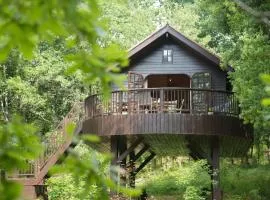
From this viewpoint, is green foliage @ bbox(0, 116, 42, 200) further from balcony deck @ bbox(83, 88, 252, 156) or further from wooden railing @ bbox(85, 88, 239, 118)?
wooden railing @ bbox(85, 88, 239, 118)

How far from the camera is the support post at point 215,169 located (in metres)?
16.3

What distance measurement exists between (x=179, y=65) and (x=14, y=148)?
684 inches

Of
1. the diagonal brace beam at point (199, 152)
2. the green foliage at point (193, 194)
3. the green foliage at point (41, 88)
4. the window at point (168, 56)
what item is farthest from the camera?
the green foliage at point (41, 88)

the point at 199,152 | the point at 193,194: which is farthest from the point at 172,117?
the point at 193,194

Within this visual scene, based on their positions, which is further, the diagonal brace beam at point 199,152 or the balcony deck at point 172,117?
the diagonal brace beam at point 199,152

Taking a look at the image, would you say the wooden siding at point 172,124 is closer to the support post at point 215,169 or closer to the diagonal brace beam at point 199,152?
the support post at point 215,169

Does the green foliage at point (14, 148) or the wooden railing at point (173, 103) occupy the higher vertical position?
the wooden railing at point (173, 103)

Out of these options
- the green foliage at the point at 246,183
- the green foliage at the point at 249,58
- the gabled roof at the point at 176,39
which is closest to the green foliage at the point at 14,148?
the green foliage at the point at 249,58

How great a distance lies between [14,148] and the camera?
1812 mm

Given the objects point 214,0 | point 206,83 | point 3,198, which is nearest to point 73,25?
point 3,198

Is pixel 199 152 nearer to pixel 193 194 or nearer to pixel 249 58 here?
pixel 193 194

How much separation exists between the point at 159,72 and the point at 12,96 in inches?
399

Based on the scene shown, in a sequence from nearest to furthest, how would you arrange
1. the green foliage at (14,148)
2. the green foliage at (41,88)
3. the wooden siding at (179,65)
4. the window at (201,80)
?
the green foliage at (14,148), the window at (201,80), the wooden siding at (179,65), the green foliage at (41,88)

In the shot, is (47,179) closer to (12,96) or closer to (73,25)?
(12,96)
